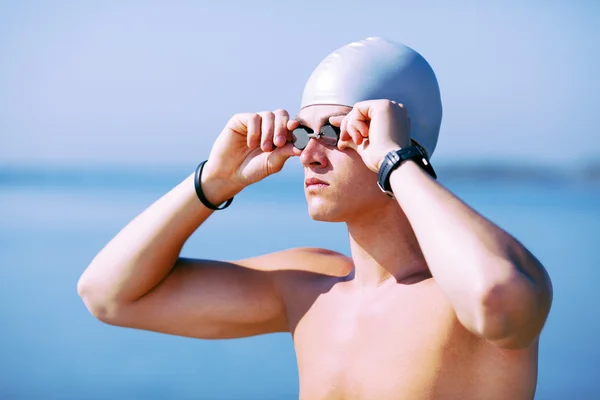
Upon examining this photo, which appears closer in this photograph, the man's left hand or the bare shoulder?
the man's left hand

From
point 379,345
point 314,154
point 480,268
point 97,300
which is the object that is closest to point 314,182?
point 314,154

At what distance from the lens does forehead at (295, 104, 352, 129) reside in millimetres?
2846

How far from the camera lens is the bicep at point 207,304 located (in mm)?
3109

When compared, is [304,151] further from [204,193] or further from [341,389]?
[341,389]

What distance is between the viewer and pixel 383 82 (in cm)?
286

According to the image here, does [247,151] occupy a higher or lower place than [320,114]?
lower

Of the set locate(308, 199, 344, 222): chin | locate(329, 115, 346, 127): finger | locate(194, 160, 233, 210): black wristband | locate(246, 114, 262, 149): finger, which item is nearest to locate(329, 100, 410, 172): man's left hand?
locate(329, 115, 346, 127): finger

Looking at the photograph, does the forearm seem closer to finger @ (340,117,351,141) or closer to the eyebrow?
the eyebrow

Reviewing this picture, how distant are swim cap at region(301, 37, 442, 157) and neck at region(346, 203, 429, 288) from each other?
298 mm

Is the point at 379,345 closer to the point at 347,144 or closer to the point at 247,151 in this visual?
the point at 347,144

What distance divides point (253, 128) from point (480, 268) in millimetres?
1019

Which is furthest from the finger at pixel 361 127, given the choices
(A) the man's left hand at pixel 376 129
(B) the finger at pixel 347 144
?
(B) the finger at pixel 347 144

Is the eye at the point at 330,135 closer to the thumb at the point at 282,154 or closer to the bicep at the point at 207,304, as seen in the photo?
the thumb at the point at 282,154

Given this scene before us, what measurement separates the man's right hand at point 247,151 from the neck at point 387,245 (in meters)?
0.33
